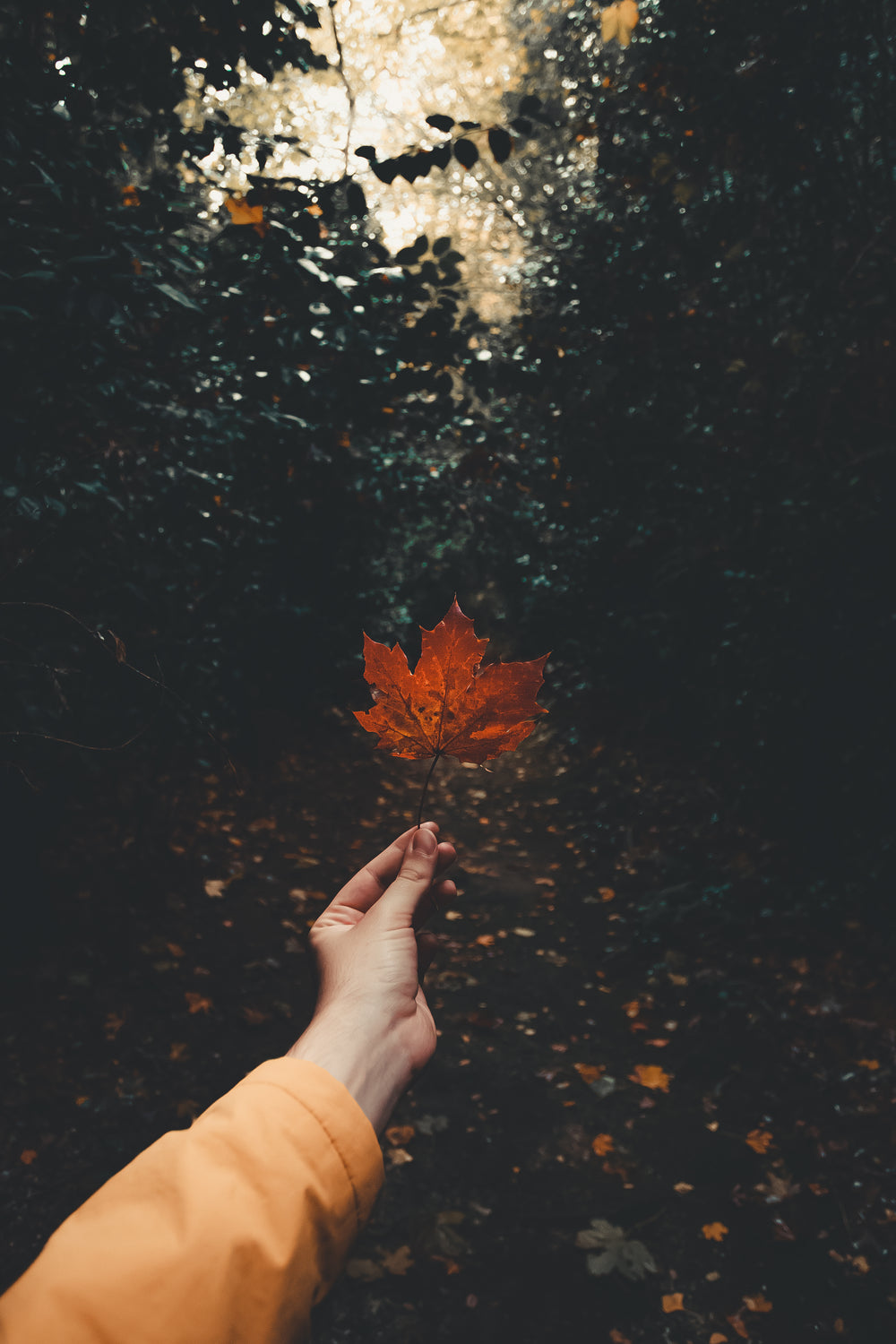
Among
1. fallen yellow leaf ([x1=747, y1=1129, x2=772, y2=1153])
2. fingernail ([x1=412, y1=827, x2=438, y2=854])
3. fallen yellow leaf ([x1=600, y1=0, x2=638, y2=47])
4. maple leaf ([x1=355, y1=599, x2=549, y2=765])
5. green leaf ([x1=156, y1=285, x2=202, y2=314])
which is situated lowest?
fallen yellow leaf ([x1=747, y1=1129, x2=772, y2=1153])

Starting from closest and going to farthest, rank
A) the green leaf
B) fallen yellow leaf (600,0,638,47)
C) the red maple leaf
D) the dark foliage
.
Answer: the red maple leaf
the green leaf
the dark foliage
fallen yellow leaf (600,0,638,47)

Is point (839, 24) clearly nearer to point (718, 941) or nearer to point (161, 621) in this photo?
point (161, 621)

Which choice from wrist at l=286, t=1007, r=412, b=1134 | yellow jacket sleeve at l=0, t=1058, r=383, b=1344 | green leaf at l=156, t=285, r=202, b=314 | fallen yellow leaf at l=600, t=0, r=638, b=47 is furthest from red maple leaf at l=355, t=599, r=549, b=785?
fallen yellow leaf at l=600, t=0, r=638, b=47

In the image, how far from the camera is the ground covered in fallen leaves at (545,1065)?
96.3 inches

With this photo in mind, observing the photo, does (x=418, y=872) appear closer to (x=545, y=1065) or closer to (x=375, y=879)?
(x=375, y=879)

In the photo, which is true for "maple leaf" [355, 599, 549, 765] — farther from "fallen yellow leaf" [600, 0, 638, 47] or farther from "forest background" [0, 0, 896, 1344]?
"fallen yellow leaf" [600, 0, 638, 47]

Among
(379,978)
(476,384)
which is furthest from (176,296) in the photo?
(379,978)

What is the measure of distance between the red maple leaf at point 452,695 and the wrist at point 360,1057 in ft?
1.49

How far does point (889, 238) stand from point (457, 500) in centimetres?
390

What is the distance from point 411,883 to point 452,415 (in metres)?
A: 2.59

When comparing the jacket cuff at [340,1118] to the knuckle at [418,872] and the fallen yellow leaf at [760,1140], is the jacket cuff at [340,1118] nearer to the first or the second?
the knuckle at [418,872]

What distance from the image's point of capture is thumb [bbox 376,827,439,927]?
1.31 metres

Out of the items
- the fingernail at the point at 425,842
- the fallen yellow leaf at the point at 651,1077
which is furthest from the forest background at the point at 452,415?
the fallen yellow leaf at the point at 651,1077

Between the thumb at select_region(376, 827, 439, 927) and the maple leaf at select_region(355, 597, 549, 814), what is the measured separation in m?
0.25
